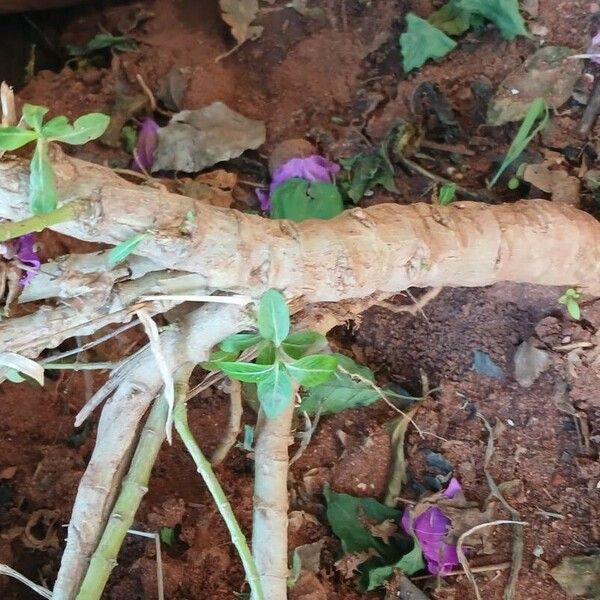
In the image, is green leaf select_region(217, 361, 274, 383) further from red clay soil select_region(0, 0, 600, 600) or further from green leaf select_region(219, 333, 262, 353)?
red clay soil select_region(0, 0, 600, 600)

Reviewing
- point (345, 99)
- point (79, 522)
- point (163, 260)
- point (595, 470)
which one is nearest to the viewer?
point (163, 260)

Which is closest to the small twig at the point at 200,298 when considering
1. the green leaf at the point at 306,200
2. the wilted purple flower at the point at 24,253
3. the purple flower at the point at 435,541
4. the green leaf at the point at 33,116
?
the wilted purple flower at the point at 24,253

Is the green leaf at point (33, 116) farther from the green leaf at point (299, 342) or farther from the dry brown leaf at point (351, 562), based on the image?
the dry brown leaf at point (351, 562)

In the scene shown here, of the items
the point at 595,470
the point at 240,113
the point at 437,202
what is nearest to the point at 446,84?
the point at 437,202

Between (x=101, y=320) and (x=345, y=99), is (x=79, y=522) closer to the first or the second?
(x=101, y=320)

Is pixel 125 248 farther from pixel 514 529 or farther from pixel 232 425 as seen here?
pixel 514 529

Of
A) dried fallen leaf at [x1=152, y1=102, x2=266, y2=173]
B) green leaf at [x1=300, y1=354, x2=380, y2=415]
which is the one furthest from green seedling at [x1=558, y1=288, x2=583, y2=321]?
dried fallen leaf at [x1=152, y1=102, x2=266, y2=173]
